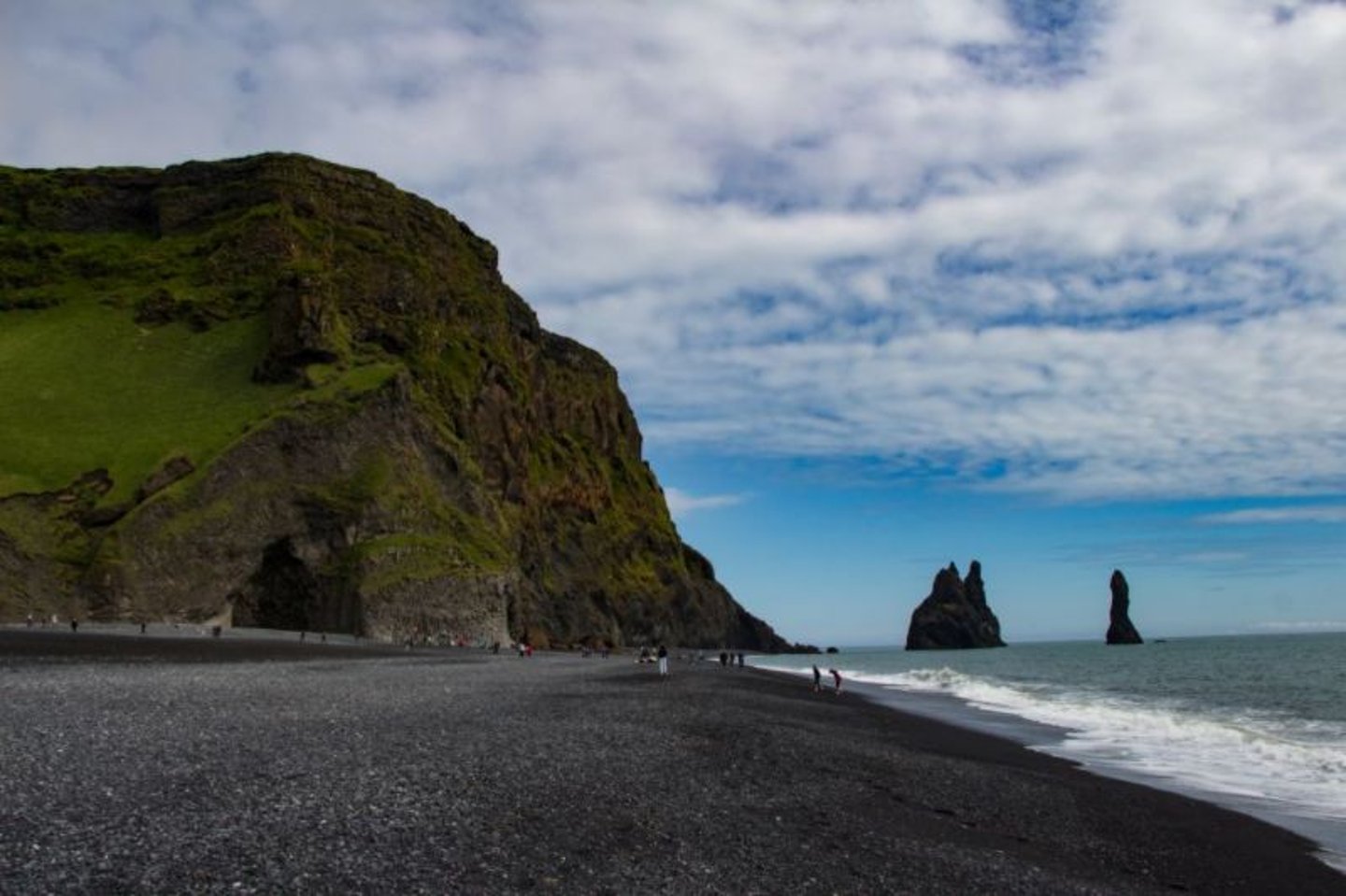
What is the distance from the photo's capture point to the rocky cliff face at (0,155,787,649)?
72.9 m

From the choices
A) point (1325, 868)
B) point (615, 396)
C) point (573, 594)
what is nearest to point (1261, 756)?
point (1325, 868)

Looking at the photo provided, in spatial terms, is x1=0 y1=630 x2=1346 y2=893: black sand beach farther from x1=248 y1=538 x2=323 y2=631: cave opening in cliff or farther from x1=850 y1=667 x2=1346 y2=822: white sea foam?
x1=248 y1=538 x2=323 y2=631: cave opening in cliff

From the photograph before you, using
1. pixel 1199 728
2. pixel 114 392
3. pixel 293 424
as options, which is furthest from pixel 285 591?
pixel 1199 728

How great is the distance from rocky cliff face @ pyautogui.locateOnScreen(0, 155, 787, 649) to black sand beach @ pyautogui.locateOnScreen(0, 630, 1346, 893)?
161ft

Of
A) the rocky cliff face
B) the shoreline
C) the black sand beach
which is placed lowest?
the shoreline

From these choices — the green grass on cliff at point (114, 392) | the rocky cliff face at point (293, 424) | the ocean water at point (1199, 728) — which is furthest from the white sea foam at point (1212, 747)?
the green grass on cliff at point (114, 392)

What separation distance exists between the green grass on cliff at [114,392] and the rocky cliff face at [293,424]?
0.97 ft

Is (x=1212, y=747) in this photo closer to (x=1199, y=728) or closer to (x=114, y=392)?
(x=1199, y=728)

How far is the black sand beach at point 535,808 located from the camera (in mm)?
9578

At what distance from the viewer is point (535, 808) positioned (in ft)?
41.5

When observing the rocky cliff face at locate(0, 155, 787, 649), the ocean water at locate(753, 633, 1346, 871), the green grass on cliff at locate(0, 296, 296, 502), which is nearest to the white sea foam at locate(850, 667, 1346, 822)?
the ocean water at locate(753, 633, 1346, 871)

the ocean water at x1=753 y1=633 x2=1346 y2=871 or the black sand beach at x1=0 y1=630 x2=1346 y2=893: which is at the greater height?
the black sand beach at x1=0 y1=630 x2=1346 y2=893

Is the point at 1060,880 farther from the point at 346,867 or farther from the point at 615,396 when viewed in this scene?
the point at 615,396

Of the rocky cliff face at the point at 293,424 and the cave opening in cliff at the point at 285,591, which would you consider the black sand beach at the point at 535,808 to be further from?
the cave opening in cliff at the point at 285,591
